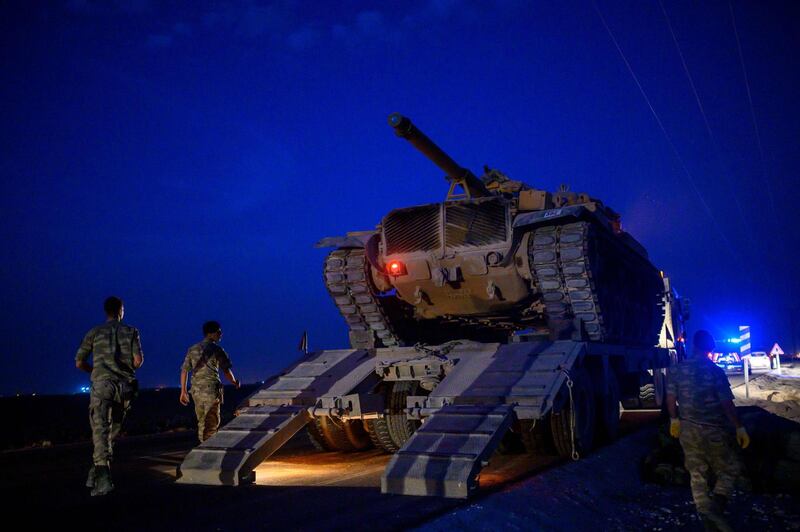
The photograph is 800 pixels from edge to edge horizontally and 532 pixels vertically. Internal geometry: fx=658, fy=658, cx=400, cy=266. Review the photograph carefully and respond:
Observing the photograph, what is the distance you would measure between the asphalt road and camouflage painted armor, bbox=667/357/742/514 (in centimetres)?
187

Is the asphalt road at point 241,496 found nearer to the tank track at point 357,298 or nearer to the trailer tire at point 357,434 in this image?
the trailer tire at point 357,434

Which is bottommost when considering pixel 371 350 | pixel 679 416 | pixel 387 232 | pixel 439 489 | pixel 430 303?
pixel 439 489

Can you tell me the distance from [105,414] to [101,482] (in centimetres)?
73

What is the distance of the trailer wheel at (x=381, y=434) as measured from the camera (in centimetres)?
925

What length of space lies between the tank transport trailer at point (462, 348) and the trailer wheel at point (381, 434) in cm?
3

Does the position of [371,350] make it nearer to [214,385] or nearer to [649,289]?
[214,385]

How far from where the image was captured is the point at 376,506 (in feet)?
19.0

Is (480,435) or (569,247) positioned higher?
(569,247)

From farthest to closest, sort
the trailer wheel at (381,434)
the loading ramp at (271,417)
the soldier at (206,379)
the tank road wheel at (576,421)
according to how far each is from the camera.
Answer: the trailer wheel at (381,434) < the soldier at (206,379) < the tank road wheel at (576,421) < the loading ramp at (271,417)

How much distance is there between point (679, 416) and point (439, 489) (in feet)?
7.33

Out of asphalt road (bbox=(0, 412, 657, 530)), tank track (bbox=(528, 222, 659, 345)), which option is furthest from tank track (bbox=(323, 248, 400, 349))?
tank track (bbox=(528, 222, 659, 345))

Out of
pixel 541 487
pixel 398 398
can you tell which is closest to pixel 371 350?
pixel 398 398

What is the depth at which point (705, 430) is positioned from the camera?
219 inches

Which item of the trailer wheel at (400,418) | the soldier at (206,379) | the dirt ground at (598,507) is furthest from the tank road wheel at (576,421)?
the soldier at (206,379)
